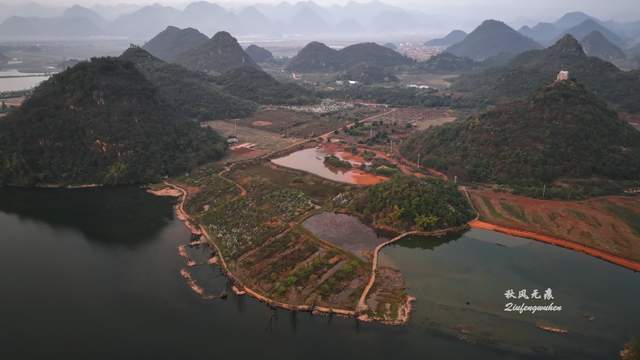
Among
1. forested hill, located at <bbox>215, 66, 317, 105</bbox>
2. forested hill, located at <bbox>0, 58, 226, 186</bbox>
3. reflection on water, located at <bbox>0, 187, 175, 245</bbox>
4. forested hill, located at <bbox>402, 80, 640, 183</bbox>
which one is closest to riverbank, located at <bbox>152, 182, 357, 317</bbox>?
reflection on water, located at <bbox>0, 187, 175, 245</bbox>

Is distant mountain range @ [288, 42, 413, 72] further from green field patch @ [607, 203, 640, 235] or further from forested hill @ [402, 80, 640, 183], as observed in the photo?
green field patch @ [607, 203, 640, 235]

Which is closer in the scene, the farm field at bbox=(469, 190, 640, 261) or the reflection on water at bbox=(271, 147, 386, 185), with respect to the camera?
the farm field at bbox=(469, 190, 640, 261)

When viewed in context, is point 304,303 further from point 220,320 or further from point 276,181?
point 276,181

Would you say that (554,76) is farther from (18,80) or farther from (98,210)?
(18,80)

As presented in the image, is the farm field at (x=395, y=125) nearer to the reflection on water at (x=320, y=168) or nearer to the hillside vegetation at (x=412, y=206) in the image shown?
the reflection on water at (x=320, y=168)

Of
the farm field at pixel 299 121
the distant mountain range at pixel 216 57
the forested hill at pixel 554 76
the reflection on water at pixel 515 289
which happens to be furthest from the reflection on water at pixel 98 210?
the distant mountain range at pixel 216 57
